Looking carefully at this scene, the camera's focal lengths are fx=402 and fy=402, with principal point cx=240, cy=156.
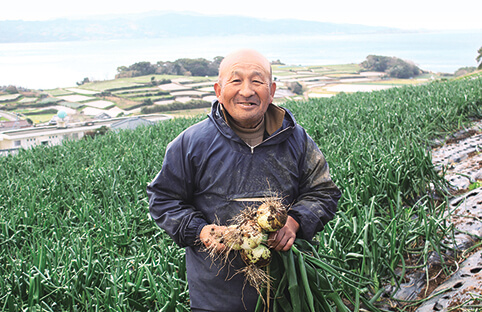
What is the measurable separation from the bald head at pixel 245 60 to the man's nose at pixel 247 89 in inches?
3.5

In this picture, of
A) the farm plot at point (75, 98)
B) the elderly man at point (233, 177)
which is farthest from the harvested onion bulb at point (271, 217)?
the farm plot at point (75, 98)

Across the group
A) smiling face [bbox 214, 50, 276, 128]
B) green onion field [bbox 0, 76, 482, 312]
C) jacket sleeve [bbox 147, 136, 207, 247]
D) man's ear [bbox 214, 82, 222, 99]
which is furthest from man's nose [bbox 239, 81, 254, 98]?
green onion field [bbox 0, 76, 482, 312]

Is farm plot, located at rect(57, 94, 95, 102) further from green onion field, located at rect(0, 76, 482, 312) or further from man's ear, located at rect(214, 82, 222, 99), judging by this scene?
man's ear, located at rect(214, 82, 222, 99)

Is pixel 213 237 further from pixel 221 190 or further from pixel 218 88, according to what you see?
pixel 218 88

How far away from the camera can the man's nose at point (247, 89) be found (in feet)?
5.57

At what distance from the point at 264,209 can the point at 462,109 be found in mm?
6436

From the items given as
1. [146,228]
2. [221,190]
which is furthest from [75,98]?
[221,190]

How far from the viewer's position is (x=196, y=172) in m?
1.83

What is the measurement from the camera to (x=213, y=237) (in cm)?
160

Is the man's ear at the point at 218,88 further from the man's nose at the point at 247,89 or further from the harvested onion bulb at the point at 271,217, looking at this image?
the harvested onion bulb at the point at 271,217

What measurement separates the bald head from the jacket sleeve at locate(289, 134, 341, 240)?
0.42 meters

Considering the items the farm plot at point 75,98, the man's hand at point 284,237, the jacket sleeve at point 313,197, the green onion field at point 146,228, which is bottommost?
the farm plot at point 75,98

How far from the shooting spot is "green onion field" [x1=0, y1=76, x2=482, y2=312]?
2.40 m

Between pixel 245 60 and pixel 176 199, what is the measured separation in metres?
0.69
